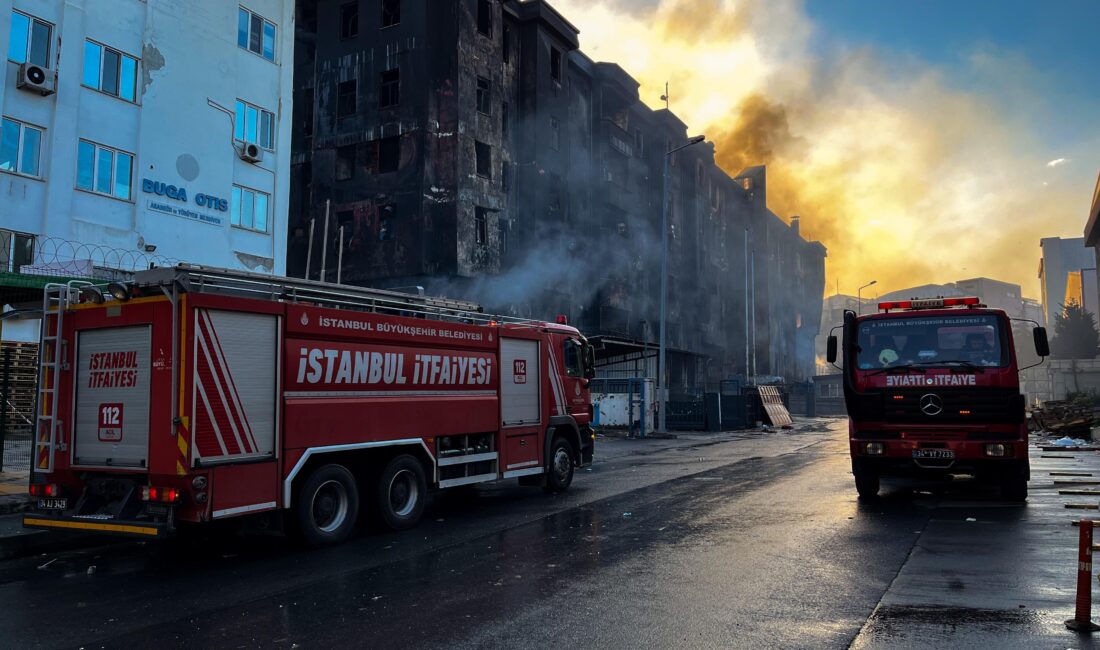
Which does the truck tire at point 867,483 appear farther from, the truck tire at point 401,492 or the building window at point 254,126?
the building window at point 254,126

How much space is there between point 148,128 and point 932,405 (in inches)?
899

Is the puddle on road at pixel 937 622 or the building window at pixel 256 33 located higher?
the building window at pixel 256 33

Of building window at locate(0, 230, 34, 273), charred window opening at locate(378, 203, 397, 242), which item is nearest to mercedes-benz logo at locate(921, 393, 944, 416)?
building window at locate(0, 230, 34, 273)

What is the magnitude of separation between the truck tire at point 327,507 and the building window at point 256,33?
2291cm

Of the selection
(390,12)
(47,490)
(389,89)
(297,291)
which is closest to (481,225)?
(389,89)

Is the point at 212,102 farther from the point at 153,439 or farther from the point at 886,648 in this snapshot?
the point at 886,648

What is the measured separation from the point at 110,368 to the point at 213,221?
1900 centimetres

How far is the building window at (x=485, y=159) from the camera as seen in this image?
3362 centimetres

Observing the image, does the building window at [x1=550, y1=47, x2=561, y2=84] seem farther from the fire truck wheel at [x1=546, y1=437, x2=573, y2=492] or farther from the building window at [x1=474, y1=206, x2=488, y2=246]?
the fire truck wheel at [x1=546, y1=437, x2=573, y2=492]

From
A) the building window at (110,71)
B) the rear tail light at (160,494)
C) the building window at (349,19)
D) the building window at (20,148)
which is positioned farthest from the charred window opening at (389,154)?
the rear tail light at (160,494)

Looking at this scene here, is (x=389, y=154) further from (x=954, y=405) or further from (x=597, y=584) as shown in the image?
(x=597, y=584)

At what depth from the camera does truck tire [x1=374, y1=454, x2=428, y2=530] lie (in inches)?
362

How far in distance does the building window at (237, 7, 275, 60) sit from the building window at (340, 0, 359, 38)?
7.44 meters

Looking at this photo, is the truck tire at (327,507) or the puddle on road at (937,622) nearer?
the puddle on road at (937,622)
